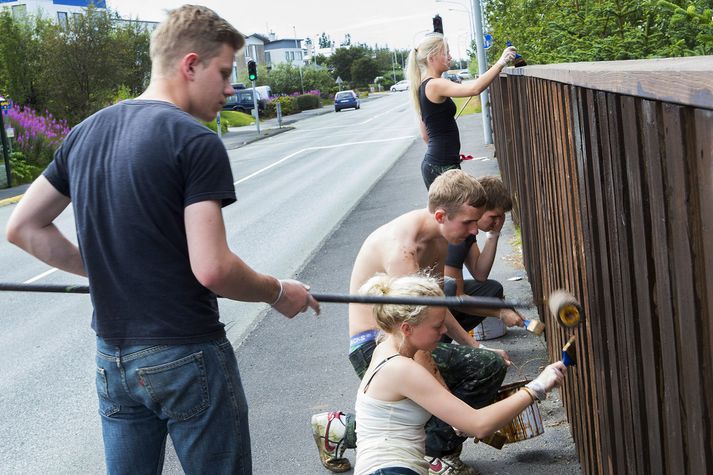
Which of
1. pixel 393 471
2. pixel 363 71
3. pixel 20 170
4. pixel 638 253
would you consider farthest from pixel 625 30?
pixel 363 71

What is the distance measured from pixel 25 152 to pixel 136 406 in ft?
85.3

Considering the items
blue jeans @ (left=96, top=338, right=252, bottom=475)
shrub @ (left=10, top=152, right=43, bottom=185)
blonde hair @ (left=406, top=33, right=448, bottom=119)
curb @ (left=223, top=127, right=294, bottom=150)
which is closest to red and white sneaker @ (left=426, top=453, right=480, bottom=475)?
blue jeans @ (left=96, top=338, right=252, bottom=475)

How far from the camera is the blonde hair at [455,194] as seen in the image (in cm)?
414

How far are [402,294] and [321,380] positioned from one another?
8.74ft

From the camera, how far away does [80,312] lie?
9.15m

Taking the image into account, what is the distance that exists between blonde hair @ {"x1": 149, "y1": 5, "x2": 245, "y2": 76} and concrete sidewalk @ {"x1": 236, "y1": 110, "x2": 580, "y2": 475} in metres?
2.02

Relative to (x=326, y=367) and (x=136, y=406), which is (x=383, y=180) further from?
(x=136, y=406)

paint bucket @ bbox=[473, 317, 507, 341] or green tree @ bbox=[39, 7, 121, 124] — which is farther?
green tree @ bbox=[39, 7, 121, 124]

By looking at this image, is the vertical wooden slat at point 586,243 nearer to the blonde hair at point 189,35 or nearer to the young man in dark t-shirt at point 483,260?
the young man in dark t-shirt at point 483,260

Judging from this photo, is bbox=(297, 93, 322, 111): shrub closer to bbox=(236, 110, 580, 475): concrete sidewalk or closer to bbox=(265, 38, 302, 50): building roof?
bbox=(236, 110, 580, 475): concrete sidewalk

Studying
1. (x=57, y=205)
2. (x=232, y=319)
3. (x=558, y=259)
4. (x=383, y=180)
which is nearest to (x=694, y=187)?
(x=57, y=205)

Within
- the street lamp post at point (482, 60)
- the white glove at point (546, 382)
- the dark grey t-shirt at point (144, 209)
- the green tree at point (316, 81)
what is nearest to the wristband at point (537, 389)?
the white glove at point (546, 382)

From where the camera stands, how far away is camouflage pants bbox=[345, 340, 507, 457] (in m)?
4.05

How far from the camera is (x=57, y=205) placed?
2.89 meters
